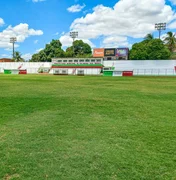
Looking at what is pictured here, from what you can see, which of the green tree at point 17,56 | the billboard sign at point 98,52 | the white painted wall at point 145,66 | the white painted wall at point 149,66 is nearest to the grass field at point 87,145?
the white painted wall at point 149,66

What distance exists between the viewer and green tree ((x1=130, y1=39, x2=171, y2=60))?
193ft

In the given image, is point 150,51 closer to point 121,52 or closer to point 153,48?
point 153,48

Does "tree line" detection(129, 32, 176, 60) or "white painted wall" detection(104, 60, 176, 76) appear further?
"tree line" detection(129, 32, 176, 60)

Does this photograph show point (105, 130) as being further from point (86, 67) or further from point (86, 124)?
point (86, 67)

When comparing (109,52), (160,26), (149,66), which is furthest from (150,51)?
(109,52)

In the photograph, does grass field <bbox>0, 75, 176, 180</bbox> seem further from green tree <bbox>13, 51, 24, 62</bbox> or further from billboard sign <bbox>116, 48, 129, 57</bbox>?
green tree <bbox>13, 51, 24, 62</bbox>

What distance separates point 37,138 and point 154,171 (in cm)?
304

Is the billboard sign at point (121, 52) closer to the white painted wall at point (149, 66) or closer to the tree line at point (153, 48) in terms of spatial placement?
the tree line at point (153, 48)

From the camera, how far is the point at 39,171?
3609 mm

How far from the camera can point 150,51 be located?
60406 mm

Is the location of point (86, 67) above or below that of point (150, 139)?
above

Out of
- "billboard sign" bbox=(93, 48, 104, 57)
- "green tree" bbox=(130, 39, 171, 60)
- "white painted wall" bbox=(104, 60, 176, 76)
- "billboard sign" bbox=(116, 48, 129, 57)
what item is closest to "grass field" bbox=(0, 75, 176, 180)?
"white painted wall" bbox=(104, 60, 176, 76)

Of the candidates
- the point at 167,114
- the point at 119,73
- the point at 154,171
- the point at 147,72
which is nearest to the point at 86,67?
the point at 119,73

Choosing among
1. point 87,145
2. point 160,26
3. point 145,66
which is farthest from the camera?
point 160,26
